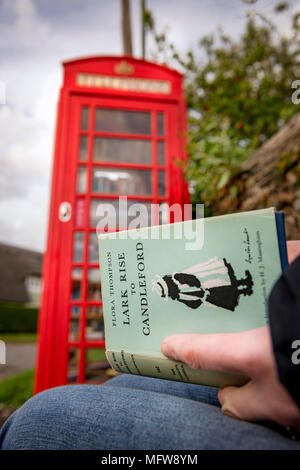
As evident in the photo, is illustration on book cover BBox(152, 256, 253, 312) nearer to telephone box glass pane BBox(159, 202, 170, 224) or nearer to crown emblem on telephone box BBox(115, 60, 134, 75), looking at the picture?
telephone box glass pane BBox(159, 202, 170, 224)

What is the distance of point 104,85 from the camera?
2748 millimetres

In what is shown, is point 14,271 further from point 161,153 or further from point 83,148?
point 161,153

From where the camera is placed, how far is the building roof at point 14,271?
16750 mm

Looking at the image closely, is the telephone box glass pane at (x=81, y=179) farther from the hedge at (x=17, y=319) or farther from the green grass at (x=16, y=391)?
the hedge at (x=17, y=319)

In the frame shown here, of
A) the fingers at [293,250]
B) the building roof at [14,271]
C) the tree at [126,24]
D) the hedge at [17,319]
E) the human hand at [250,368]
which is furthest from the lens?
the building roof at [14,271]

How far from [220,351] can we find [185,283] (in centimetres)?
16

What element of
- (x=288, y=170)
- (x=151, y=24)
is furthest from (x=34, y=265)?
(x=288, y=170)

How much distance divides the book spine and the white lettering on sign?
8.64 ft

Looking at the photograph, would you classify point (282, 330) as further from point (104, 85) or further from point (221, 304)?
point (104, 85)

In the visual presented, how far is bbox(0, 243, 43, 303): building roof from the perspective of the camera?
1675 cm

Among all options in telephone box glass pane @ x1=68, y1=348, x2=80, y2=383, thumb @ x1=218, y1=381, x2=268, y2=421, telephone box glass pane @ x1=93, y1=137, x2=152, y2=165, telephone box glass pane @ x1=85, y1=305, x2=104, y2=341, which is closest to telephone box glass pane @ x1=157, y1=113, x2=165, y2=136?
telephone box glass pane @ x1=93, y1=137, x2=152, y2=165

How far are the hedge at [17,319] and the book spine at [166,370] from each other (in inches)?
547

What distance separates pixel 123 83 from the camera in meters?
2.76

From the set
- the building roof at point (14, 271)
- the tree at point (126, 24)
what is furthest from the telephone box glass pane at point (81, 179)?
the building roof at point (14, 271)
